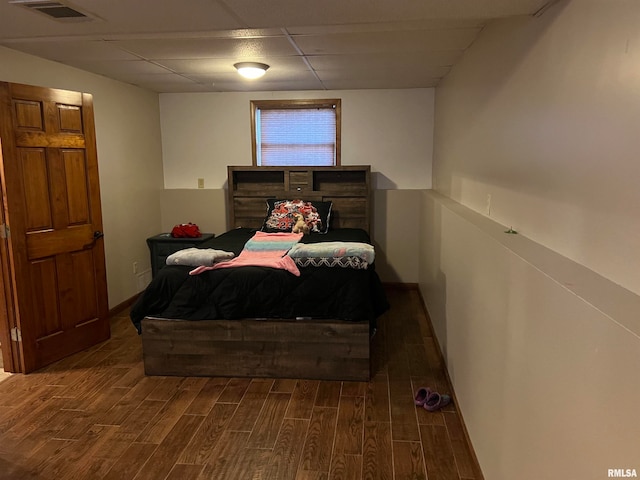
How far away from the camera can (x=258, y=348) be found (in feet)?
10.3

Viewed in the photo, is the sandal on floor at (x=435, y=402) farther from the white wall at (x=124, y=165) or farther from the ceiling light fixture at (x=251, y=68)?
the white wall at (x=124, y=165)

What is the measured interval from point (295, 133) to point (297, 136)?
4 centimetres

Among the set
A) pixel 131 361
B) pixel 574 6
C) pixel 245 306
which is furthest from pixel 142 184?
pixel 574 6

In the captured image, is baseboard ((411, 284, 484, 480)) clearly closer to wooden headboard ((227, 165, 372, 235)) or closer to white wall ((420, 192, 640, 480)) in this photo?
white wall ((420, 192, 640, 480))

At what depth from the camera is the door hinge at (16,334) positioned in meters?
Result: 3.19

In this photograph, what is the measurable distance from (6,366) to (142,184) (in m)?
2.29

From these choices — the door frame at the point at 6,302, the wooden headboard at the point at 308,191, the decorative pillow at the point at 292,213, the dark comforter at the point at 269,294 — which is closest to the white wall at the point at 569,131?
the dark comforter at the point at 269,294

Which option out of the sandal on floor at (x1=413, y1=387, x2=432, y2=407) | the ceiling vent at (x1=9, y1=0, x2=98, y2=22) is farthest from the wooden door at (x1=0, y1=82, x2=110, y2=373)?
the sandal on floor at (x1=413, y1=387, x2=432, y2=407)

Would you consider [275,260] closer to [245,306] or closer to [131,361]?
[245,306]

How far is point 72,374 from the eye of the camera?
325 cm

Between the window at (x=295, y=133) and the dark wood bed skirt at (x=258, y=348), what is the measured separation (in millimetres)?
Answer: 2618

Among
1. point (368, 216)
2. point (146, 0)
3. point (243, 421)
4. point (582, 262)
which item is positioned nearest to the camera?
point (582, 262)

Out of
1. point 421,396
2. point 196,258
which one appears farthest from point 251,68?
point 421,396

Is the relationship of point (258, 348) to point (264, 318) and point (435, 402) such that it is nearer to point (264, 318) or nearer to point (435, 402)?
point (264, 318)
